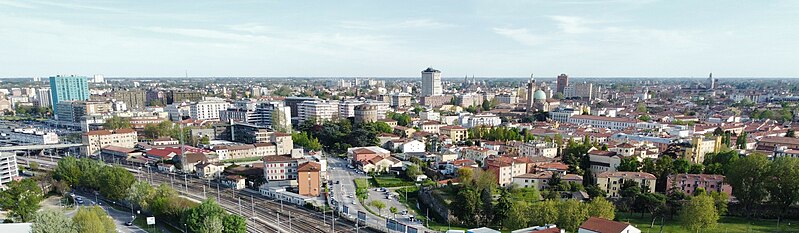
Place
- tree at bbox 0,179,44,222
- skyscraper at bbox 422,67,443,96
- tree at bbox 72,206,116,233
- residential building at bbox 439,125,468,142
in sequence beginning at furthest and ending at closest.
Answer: skyscraper at bbox 422,67,443,96
residential building at bbox 439,125,468,142
tree at bbox 0,179,44,222
tree at bbox 72,206,116,233

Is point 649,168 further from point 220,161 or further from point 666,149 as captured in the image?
point 220,161

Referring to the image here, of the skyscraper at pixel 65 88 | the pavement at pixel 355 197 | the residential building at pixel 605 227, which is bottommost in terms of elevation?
the pavement at pixel 355 197

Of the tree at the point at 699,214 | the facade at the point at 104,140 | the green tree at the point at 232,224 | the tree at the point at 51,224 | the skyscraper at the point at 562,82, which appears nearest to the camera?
the tree at the point at 51,224

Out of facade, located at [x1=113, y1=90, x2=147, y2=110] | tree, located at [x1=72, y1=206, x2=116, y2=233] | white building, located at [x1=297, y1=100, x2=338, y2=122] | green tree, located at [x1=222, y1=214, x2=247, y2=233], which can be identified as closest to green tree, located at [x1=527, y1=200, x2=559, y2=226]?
green tree, located at [x1=222, y1=214, x2=247, y2=233]

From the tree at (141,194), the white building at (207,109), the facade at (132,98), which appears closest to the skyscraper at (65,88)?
the facade at (132,98)

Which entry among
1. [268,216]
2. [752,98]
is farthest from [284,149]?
[752,98]

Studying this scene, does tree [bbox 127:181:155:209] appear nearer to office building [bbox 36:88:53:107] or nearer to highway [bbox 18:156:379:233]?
highway [bbox 18:156:379:233]

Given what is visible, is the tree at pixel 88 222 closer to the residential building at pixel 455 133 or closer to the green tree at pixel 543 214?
the green tree at pixel 543 214
